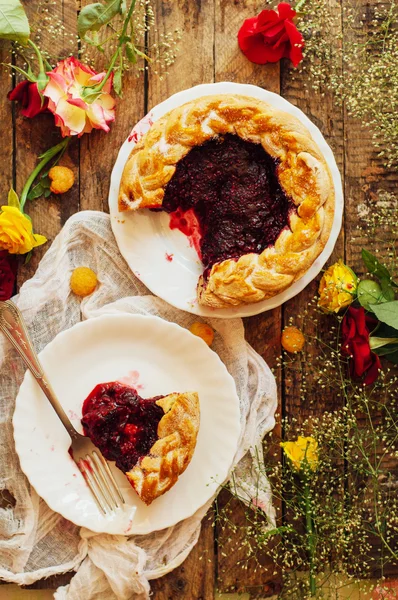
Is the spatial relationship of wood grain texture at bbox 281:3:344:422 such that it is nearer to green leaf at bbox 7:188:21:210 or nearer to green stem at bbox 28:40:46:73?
green stem at bbox 28:40:46:73

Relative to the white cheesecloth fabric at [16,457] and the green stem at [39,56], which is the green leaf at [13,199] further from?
the green stem at [39,56]

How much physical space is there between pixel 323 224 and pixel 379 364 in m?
0.60

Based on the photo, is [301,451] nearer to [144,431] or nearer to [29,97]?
[144,431]

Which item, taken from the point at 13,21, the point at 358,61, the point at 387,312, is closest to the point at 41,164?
the point at 13,21

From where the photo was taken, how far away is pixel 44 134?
2.62 m

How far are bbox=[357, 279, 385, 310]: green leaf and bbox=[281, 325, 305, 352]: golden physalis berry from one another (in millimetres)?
276

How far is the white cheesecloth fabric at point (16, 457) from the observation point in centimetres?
252

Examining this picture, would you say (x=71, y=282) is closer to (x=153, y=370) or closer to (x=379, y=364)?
(x=153, y=370)

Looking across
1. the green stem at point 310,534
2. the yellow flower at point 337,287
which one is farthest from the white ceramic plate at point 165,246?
the green stem at point 310,534

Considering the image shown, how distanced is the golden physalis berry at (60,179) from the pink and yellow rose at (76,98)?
15cm

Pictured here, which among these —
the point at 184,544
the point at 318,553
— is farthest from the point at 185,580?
the point at 318,553

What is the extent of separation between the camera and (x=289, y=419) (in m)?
2.68

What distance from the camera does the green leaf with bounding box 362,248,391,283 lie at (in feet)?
8.41

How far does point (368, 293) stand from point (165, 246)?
810 mm
